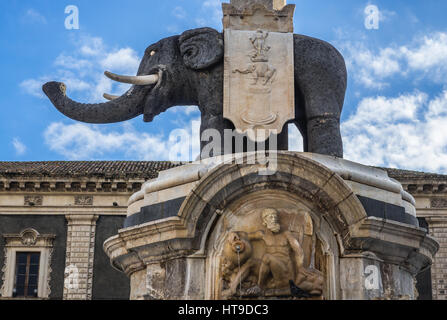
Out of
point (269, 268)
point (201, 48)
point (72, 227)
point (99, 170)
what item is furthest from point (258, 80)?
point (99, 170)

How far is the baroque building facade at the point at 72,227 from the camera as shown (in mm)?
32625

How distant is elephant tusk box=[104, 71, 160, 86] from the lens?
381 inches

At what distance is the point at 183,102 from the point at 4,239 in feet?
82.1

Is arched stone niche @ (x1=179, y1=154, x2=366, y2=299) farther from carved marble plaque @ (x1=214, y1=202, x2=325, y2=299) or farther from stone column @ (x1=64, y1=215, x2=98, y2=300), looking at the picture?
stone column @ (x1=64, y1=215, x2=98, y2=300)

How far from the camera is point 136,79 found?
9.88 m

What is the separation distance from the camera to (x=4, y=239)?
33500 mm

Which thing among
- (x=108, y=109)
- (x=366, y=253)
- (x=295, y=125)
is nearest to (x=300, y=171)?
(x=366, y=253)

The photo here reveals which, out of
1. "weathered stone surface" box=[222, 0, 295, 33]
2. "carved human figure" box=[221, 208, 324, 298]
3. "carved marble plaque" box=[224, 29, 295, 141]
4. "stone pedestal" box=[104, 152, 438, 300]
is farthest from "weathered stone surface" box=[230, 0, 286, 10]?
"carved human figure" box=[221, 208, 324, 298]

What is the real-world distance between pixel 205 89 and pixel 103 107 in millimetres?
1262

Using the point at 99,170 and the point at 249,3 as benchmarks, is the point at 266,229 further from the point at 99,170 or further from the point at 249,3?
the point at 99,170

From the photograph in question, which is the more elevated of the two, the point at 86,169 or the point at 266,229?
the point at 86,169

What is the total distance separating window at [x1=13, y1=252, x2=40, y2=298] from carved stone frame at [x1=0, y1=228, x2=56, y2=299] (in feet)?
0.62

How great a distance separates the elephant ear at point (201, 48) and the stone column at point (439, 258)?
24.5 meters

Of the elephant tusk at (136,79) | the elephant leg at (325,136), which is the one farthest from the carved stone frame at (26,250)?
the elephant leg at (325,136)
